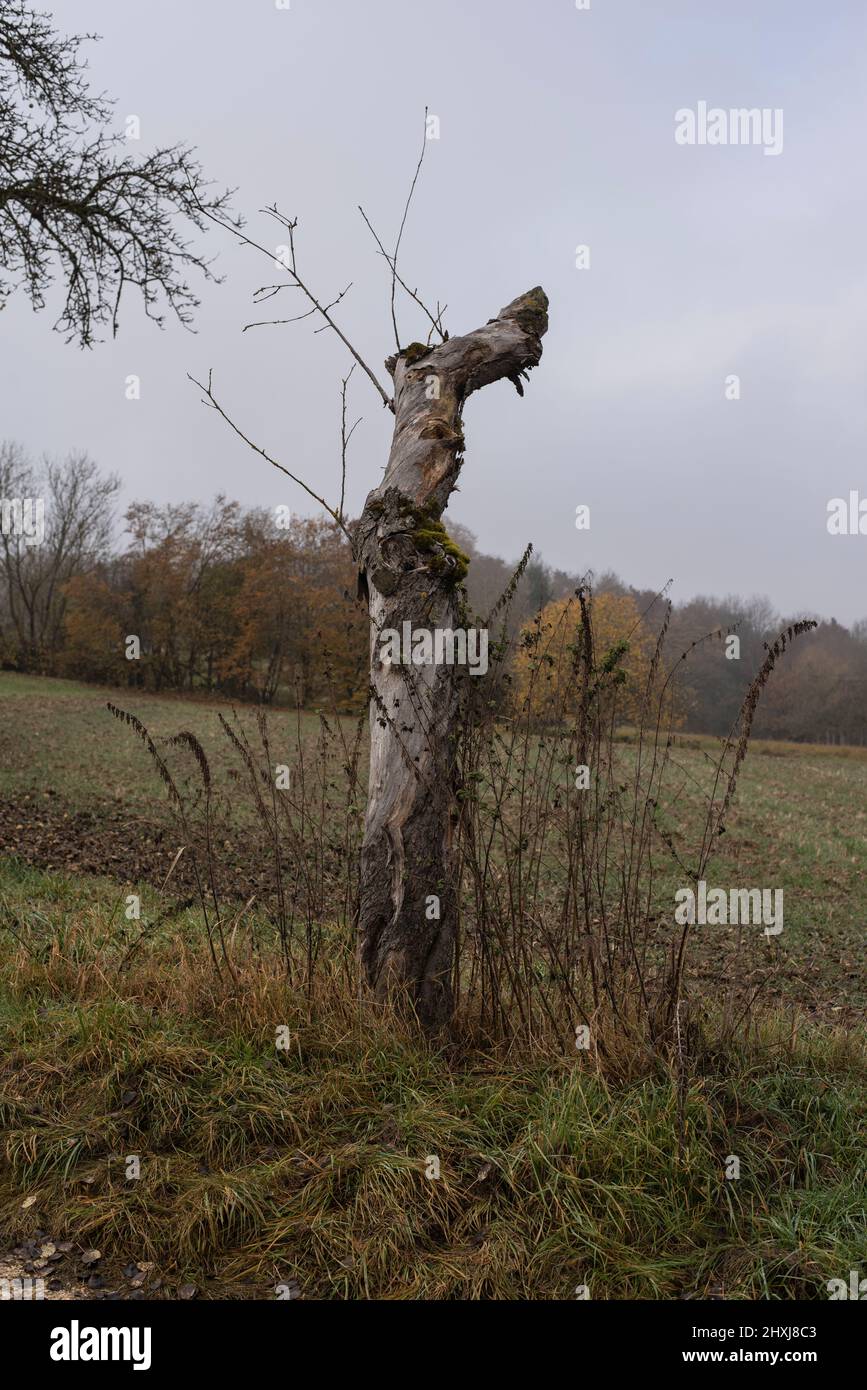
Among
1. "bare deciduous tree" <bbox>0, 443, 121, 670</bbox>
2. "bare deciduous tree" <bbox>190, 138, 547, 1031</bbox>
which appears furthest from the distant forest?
"bare deciduous tree" <bbox>190, 138, 547, 1031</bbox>

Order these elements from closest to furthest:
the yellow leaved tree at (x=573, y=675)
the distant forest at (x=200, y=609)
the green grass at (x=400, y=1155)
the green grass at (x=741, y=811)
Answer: the green grass at (x=400, y=1155) < the yellow leaved tree at (x=573, y=675) < the green grass at (x=741, y=811) < the distant forest at (x=200, y=609)

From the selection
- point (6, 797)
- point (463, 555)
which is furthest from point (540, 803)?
point (6, 797)

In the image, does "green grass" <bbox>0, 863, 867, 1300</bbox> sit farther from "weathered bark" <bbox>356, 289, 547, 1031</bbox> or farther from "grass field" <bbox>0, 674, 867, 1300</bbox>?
"weathered bark" <bbox>356, 289, 547, 1031</bbox>

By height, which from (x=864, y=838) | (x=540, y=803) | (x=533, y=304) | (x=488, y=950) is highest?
(x=533, y=304)

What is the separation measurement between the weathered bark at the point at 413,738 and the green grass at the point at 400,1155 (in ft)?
1.18

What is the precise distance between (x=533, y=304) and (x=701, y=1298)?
4.87 meters

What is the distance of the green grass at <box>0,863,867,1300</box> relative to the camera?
3084 millimetres

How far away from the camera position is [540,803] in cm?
455

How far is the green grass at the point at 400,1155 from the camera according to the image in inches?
121

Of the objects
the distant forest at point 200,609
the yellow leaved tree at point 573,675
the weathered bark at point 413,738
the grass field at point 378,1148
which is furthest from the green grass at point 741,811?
the distant forest at point 200,609

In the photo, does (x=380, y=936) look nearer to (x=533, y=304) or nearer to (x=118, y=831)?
(x=533, y=304)

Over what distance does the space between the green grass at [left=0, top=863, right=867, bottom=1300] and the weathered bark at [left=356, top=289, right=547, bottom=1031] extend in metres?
0.36

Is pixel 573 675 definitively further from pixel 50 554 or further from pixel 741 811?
pixel 50 554

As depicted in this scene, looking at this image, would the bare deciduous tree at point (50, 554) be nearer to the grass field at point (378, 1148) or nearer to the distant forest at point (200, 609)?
the distant forest at point (200, 609)
